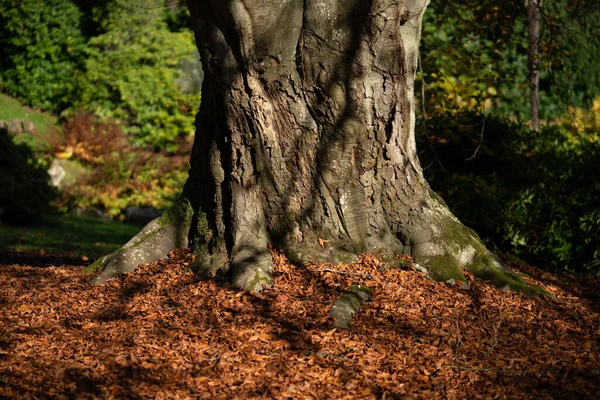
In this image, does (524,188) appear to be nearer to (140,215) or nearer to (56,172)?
(140,215)

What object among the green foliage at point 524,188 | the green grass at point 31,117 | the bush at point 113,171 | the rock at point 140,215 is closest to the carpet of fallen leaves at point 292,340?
the green foliage at point 524,188

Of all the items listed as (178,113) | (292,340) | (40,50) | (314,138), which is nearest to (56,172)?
(178,113)

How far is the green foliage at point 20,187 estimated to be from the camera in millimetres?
11867

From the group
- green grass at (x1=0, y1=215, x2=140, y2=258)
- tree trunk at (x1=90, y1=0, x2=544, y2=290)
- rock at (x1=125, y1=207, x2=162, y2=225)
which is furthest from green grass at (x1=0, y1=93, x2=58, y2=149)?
tree trunk at (x1=90, y1=0, x2=544, y2=290)

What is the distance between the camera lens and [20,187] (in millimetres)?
11828

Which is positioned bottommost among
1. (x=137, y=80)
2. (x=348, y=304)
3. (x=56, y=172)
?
(x=348, y=304)

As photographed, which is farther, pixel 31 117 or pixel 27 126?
pixel 31 117

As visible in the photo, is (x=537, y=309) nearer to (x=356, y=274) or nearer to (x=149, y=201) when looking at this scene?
(x=356, y=274)

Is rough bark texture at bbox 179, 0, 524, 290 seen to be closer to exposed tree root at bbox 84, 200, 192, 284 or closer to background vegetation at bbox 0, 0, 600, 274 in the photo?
exposed tree root at bbox 84, 200, 192, 284

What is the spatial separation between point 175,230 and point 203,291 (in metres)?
1.22

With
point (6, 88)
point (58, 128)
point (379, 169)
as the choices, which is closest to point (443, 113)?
point (379, 169)

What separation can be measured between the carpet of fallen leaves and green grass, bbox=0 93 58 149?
9.92 m

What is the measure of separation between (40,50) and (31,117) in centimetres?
179

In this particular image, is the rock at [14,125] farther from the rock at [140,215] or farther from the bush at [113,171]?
the rock at [140,215]
